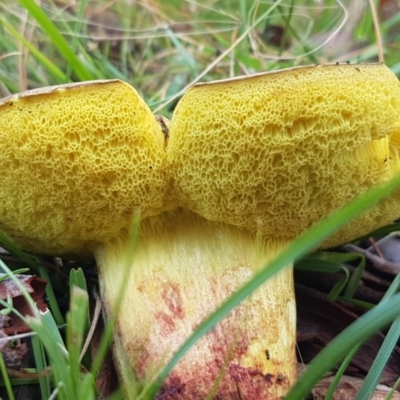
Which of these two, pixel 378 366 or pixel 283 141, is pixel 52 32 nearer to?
pixel 283 141

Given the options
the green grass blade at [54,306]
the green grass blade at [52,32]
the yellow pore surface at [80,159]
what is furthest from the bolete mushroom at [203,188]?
the green grass blade at [52,32]

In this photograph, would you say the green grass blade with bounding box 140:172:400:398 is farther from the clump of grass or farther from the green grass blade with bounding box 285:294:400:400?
the green grass blade with bounding box 285:294:400:400

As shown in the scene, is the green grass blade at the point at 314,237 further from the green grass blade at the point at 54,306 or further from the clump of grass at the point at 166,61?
the green grass blade at the point at 54,306

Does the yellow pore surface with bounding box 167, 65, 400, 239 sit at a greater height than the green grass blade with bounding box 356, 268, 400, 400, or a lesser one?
greater

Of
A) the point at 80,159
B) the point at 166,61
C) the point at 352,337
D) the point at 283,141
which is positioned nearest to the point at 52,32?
the point at 80,159

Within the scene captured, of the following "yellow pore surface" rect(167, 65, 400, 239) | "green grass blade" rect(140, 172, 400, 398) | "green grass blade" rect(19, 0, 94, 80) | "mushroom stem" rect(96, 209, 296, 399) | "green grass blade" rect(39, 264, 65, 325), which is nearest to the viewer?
"green grass blade" rect(140, 172, 400, 398)

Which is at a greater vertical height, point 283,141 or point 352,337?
point 283,141

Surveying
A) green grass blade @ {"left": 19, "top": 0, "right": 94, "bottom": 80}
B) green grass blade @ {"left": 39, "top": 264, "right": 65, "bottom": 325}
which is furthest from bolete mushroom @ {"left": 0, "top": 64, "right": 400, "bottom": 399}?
green grass blade @ {"left": 19, "top": 0, "right": 94, "bottom": 80}

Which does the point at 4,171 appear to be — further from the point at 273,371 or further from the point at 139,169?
the point at 273,371
